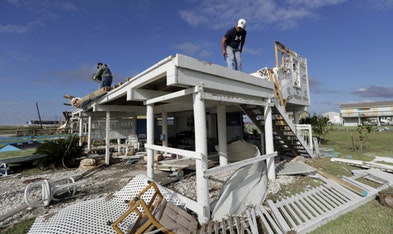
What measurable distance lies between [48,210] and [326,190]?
236 inches

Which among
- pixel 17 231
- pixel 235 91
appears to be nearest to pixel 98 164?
pixel 17 231

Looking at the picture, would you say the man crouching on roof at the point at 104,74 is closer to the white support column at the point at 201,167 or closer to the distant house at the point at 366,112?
the white support column at the point at 201,167

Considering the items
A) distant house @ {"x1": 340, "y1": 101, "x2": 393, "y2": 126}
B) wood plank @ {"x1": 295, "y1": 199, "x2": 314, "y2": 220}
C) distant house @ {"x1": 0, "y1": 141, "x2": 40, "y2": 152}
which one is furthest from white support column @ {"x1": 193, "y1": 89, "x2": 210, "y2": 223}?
distant house @ {"x1": 340, "y1": 101, "x2": 393, "y2": 126}

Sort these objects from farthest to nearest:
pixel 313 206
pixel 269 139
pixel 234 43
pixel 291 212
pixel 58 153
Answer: pixel 58 153
pixel 234 43
pixel 269 139
pixel 313 206
pixel 291 212

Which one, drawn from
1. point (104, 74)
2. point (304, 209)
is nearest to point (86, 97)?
point (104, 74)

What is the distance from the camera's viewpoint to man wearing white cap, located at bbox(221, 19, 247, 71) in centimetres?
492

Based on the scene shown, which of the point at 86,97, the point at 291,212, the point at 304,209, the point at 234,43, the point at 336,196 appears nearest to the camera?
the point at 291,212

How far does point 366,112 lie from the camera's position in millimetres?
41125

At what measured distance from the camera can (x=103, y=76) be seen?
292 inches

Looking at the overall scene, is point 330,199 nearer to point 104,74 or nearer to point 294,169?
point 294,169

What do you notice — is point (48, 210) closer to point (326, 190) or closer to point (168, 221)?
point (168, 221)

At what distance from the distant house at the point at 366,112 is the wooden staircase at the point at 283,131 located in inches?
1591

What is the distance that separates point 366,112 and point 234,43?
51839 mm

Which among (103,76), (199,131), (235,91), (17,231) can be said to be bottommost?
(17,231)
